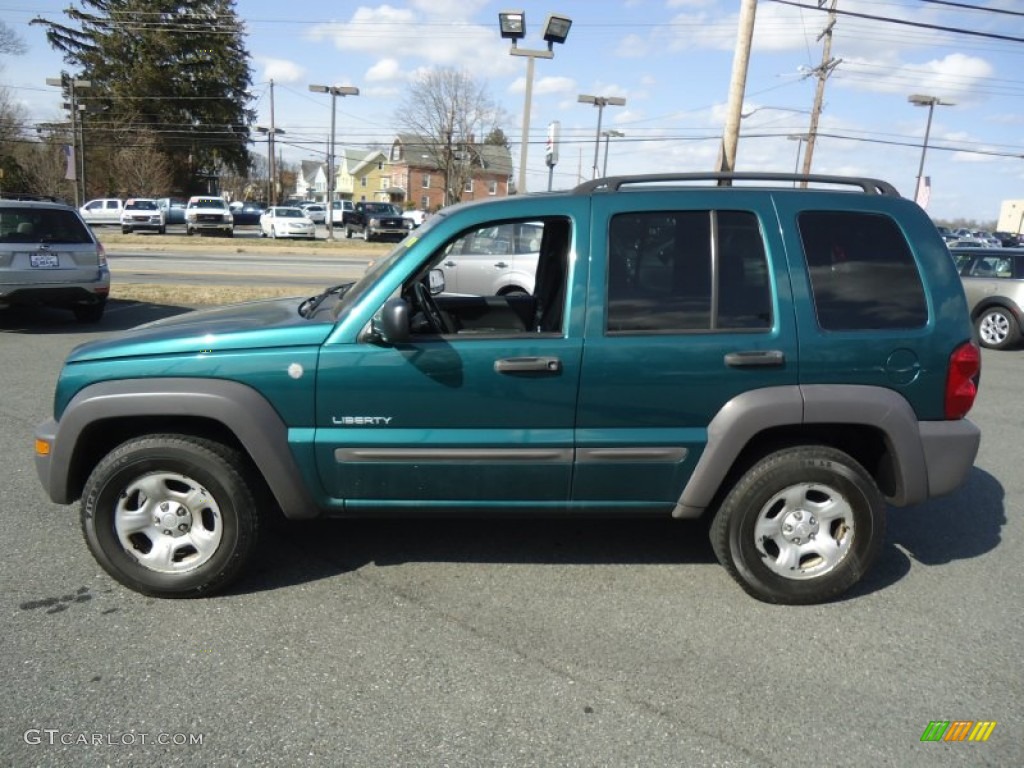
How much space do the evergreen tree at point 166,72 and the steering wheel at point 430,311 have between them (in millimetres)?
62692

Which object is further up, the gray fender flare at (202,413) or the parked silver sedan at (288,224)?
the parked silver sedan at (288,224)

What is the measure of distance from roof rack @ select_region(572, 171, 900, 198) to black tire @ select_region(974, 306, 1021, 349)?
32.0ft

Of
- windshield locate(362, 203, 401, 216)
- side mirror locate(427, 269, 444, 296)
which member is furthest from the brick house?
side mirror locate(427, 269, 444, 296)

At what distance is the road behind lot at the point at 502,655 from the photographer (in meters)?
2.53

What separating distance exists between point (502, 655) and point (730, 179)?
246 cm

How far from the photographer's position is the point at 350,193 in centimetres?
10969

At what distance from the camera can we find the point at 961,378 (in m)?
3.42

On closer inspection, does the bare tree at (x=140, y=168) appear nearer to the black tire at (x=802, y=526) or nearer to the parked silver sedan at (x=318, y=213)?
the parked silver sedan at (x=318, y=213)

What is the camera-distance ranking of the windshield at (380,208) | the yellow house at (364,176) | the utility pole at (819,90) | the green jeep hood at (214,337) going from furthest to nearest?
the yellow house at (364,176)
the windshield at (380,208)
the utility pole at (819,90)
the green jeep hood at (214,337)

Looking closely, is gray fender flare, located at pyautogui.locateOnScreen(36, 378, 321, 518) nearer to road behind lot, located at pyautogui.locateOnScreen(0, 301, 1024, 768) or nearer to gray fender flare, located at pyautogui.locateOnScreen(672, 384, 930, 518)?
road behind lot, located at pyautogui.locateOnScreen(0, 301, 1024, 768)

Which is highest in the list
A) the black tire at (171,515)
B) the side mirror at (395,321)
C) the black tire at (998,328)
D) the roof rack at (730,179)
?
the roof rack at (730,179)

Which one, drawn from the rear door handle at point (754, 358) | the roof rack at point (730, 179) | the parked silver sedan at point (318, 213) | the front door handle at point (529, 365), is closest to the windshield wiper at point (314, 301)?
the front door handle at point (529, 365)

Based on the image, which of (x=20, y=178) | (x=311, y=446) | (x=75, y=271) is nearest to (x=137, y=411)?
(x=311, y=446)

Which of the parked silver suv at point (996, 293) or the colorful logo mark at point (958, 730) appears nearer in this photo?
the colorful logo mark at point (958, 730)
